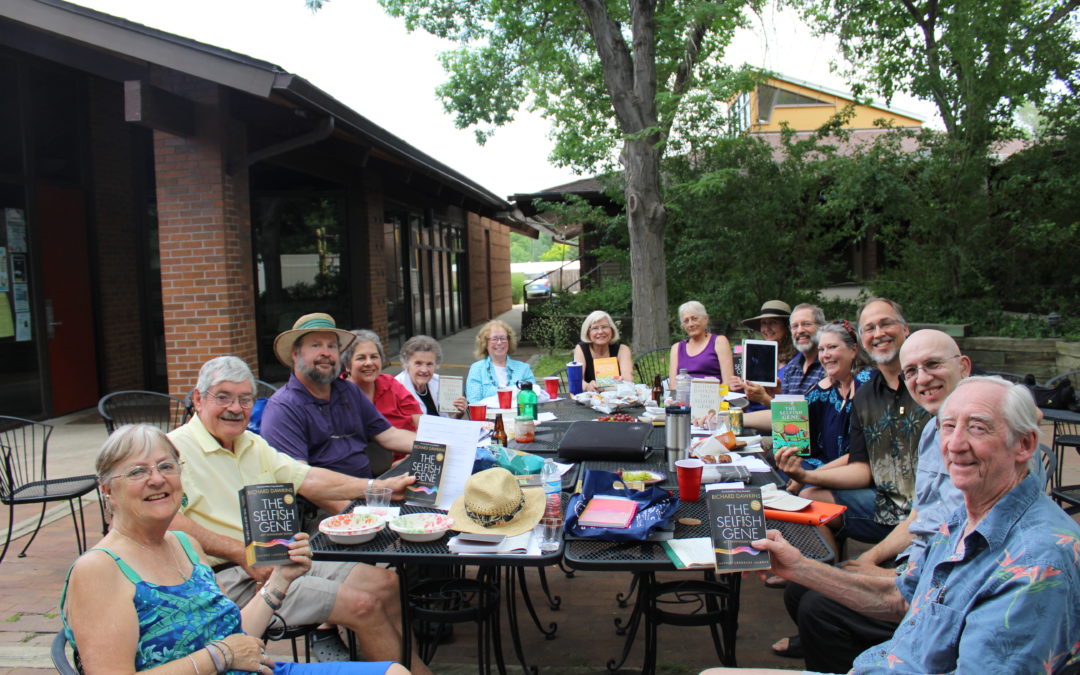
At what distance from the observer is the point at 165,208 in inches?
249

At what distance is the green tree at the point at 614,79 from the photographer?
7.91 m

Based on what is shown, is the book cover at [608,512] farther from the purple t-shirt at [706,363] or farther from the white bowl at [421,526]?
the purple t-shirt at [706,363]

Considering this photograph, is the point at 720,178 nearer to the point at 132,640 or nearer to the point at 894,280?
the point at 894,280

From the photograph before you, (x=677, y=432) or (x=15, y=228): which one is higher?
(x=15, y=228)

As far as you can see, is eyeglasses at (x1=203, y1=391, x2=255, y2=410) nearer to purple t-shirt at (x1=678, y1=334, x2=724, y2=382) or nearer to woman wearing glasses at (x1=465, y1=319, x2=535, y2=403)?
woman wearing glasses at (x1=465, y1=319, x2=535, y2=403)

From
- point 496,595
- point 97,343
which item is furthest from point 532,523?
point 97,343

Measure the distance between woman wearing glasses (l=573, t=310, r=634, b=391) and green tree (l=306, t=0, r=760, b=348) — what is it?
256 centimetres

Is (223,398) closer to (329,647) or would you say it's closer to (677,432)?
→ (329,647)

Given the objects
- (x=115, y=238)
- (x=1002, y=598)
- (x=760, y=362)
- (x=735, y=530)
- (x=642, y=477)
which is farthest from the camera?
(x=115, y=238)

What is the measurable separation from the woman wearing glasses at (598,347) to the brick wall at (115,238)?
5.97 m

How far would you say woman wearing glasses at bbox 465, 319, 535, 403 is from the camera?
513 cm

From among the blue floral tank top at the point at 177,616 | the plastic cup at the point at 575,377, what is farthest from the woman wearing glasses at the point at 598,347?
the blue floral tank top at the point at 177,616

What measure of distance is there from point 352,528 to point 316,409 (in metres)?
1.09

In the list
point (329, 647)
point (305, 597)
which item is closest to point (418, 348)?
point (329, 647)
